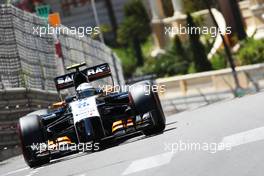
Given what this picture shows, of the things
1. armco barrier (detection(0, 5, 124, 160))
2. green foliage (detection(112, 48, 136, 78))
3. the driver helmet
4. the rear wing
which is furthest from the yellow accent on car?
green foliage (detection(112, 48, 136, 78))

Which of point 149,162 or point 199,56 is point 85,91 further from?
A: point 199,56

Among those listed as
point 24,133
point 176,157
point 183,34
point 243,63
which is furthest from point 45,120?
point 183,34

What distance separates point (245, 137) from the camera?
1289 centimetres

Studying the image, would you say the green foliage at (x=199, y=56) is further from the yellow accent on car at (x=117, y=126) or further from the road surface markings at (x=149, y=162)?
the road surface markings at (x=149, y=162)

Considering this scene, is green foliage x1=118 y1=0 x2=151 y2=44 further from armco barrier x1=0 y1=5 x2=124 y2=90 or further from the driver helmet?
the driver helmet

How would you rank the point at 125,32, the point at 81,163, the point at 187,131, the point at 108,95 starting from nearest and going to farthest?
the point at 81,163 < the point at 187,131 < the point at 108,95 < the point at 125,32

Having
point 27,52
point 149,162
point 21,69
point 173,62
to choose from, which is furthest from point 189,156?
point 173,62

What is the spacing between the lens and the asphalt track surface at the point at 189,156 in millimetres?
10719

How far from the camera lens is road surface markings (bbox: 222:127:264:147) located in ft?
40.7

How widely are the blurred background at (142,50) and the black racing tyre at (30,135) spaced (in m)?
7.11

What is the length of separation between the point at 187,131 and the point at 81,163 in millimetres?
2084

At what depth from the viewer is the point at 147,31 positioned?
75.7 metres

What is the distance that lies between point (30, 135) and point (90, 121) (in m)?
1.23

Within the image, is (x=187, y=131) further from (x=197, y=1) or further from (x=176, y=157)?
(x=197, y=1)
